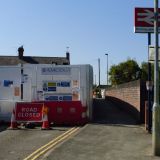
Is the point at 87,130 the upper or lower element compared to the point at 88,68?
lower

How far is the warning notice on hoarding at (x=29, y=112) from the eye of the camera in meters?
21.7

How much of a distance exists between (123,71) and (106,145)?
69386 mm

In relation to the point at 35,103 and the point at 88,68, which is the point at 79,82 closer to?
the point at 88,68

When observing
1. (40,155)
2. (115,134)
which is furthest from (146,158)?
(115,134)

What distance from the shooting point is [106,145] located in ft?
49.7

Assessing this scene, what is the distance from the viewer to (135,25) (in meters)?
19.0

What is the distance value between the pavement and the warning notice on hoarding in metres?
2.47

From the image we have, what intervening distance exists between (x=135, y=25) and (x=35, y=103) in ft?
19.8

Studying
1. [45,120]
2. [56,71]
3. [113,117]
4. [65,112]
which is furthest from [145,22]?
[113,117]

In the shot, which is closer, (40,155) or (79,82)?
(40,155)

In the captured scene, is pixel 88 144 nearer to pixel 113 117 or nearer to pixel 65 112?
pixel 65 112

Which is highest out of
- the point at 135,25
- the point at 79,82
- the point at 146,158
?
the point at 135,25

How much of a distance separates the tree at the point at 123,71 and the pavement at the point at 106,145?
6227 centimetres

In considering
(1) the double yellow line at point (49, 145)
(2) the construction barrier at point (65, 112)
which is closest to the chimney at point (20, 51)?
(2) the construction barrier at point (65, 112)
